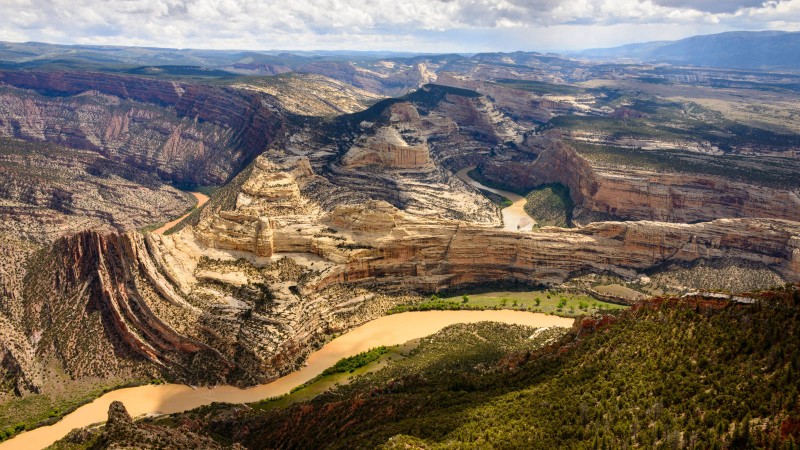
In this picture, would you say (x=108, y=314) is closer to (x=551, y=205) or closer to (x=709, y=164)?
(x=551, y=205)

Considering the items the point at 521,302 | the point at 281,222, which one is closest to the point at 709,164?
the point at 521,302

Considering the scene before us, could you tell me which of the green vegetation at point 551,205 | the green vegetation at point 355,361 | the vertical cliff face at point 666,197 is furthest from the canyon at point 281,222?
the green vegetation at point 355,361

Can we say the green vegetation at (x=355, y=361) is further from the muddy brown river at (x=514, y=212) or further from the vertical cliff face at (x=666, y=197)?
the vertical cliff face at (x=666, y=197)

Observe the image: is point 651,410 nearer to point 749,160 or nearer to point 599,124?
point 749,160

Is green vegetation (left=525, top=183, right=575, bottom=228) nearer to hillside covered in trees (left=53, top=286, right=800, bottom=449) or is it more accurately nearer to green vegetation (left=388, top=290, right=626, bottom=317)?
green vegetation (left=388, top=290, right=626, bottom=317)

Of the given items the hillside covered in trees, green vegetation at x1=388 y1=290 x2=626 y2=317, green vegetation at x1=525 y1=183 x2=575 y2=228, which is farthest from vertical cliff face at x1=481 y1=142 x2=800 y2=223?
the hillside covered in trees

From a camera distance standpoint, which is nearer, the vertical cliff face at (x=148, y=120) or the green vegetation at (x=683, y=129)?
the green vegetation at (x=683, y=129)

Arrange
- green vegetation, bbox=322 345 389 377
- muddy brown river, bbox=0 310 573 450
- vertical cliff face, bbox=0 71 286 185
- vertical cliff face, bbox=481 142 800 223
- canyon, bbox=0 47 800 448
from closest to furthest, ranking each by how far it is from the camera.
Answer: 1. muddy brown river, bbox=0 310 573 450
2. green vegetation, bbox=322 345 389 377
3. canyon, bbox=0 47 800 448
4. vertical cliff face, bbox=481 142 800 223
5. vertical cliff face, bbox=0 71 286 185
